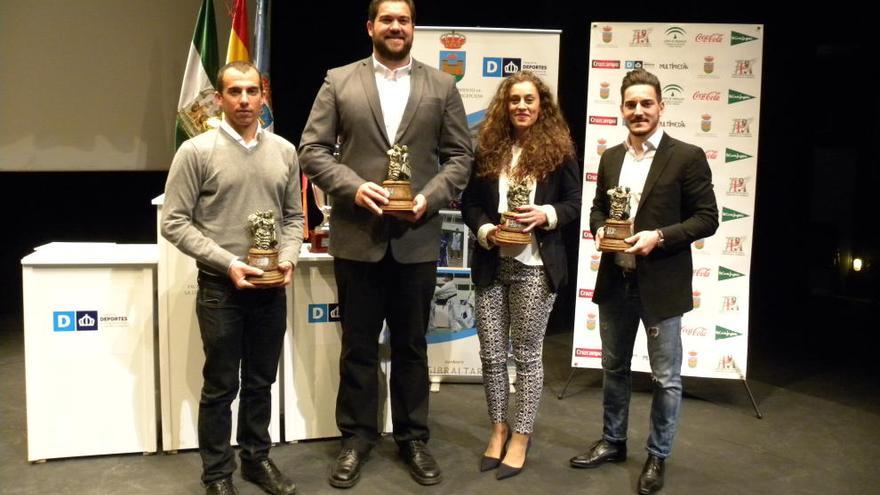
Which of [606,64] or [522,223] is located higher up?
[606,64]

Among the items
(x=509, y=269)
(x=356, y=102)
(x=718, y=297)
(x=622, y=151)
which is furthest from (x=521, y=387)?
(x=718, y=297)

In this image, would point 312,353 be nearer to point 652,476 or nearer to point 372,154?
point 372,154

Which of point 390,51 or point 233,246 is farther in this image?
point 390,51

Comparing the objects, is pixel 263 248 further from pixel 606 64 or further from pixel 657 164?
pixel 606 64

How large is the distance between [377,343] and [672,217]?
125cm

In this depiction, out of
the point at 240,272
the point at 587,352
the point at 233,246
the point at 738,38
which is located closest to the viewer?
the point at 240,272

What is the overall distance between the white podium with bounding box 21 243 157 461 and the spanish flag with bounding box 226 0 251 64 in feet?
5.69

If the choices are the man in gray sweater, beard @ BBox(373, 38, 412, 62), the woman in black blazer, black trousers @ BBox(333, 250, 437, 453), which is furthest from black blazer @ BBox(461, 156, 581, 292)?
the man in gray sweater

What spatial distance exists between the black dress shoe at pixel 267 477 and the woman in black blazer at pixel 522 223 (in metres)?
0.83

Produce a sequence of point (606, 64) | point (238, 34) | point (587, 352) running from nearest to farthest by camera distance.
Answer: point (606, 64), point (587, 352), point (238, 34)

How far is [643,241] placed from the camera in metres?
2.73

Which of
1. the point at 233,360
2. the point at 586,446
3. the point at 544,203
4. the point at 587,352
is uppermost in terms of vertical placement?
the point at 544,203

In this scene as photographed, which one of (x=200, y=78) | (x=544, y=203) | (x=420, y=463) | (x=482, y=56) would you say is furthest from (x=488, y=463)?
(x=200, y=78)

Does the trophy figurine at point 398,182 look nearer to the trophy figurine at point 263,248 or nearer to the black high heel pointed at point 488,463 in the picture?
the trophy figurine at point 263,248
